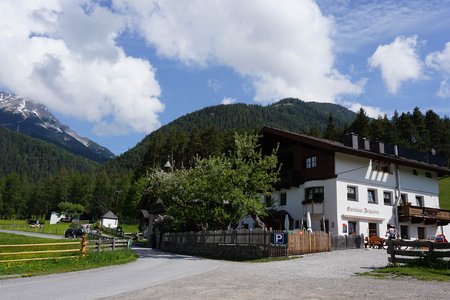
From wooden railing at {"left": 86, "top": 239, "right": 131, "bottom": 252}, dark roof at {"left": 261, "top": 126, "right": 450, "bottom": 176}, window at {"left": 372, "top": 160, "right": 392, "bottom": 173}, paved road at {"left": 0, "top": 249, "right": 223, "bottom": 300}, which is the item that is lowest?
paved road at {"left": 0, "top": 249, "right": 223, "bottom": 300}

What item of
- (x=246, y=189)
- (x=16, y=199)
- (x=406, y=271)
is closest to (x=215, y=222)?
(x=246, y=189)

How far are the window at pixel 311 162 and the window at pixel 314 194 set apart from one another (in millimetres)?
2092

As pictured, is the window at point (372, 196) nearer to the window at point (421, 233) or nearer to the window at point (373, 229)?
the window at point (373, 229)

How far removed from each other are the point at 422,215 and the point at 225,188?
2080 cm

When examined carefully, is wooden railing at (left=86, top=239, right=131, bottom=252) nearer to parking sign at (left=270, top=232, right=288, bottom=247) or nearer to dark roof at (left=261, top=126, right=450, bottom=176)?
parking sign at (left=270, top=232, right=288, bottom=247)

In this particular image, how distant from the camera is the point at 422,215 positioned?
39.9 m

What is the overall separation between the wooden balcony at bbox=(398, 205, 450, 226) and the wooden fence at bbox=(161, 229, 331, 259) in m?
13.9

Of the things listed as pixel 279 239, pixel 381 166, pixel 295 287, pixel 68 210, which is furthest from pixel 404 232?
pixel 68 210

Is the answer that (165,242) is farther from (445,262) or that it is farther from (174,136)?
(174,136)

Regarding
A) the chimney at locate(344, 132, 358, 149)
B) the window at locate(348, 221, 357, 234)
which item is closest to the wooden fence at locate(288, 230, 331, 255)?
the window at locate(348, 221, 357, 234)

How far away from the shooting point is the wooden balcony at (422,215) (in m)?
39.3

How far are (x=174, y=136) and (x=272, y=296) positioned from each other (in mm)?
96027

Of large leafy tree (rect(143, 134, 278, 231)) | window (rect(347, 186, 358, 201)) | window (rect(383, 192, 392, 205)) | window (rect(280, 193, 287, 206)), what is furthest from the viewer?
window (rect(280, 193, 287, 206))

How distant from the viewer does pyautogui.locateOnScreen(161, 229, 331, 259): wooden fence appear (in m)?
26.5
